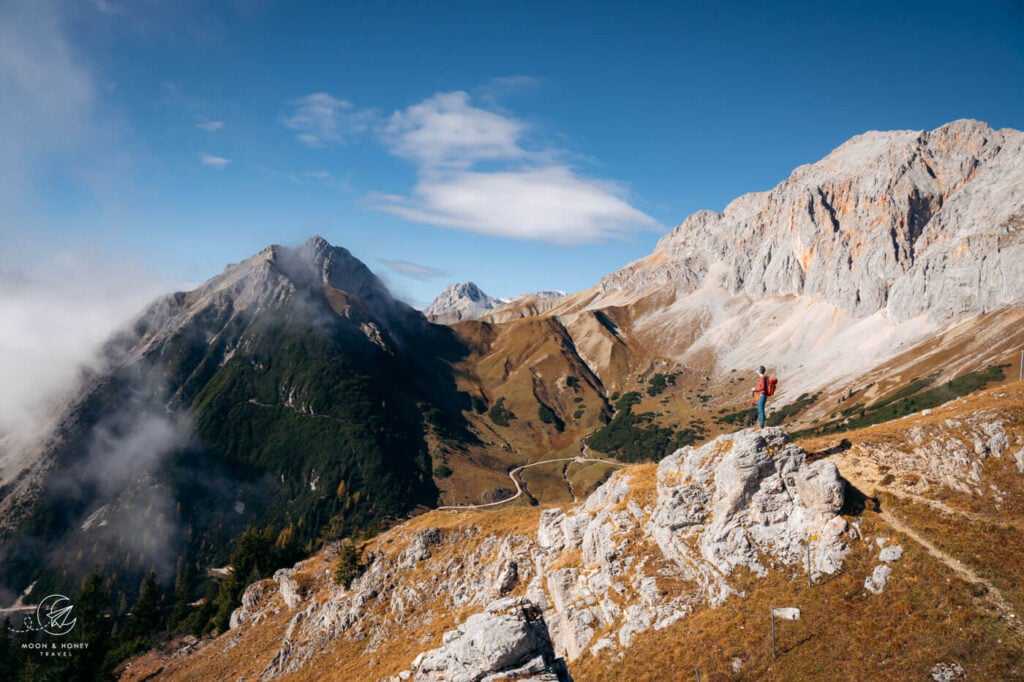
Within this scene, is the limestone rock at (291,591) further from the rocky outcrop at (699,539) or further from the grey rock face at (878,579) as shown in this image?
the grey rock face at (878,579)

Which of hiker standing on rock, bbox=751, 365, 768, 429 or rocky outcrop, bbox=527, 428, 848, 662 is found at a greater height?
hiker standing on rock, bbox=751, 365, 768, 429

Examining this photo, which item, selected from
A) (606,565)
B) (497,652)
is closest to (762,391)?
(606,565)

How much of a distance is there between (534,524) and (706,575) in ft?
93.6

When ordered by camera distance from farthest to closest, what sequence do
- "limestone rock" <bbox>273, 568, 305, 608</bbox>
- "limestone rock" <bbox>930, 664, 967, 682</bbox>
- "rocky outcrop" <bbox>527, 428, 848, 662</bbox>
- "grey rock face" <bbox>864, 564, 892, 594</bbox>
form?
1. "limestone rock" <bbox>273, 568, 305, 608</bbox>
2. "rocky outcrop" <bbox>527, 428, 848, 662</bbox>
3. "grey rock face" <bbox>864, 564, 892, 594</bbox>
4. "limestone rock" <bbox>930, 664, 967, 682</bbox>

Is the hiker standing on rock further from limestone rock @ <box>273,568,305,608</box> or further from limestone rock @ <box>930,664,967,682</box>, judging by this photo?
limestone rock @ <box>273,568,305,608</box>

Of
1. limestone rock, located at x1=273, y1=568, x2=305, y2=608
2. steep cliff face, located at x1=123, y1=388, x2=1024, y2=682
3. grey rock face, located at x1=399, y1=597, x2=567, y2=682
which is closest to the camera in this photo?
grey rock face, located at x1=399, y1=597, x2=567, y2=682

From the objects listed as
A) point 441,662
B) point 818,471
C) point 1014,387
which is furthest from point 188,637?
point 1014,387

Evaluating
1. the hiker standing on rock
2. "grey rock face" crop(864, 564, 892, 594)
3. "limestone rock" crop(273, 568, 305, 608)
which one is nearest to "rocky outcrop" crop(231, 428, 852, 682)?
the hiker standing on rock

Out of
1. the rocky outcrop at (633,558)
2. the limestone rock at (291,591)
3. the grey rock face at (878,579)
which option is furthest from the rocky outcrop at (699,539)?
the limestone rock at (291,591)

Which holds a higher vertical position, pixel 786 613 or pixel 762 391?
pixel 762 391

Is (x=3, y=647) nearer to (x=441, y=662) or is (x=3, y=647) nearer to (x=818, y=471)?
(x=441, y=662)

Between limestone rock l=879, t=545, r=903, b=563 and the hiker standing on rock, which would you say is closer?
limestone rock l=879, t=545, r=903, b=563

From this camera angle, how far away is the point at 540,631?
33.1 m

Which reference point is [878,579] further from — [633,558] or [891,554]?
[633,558]
